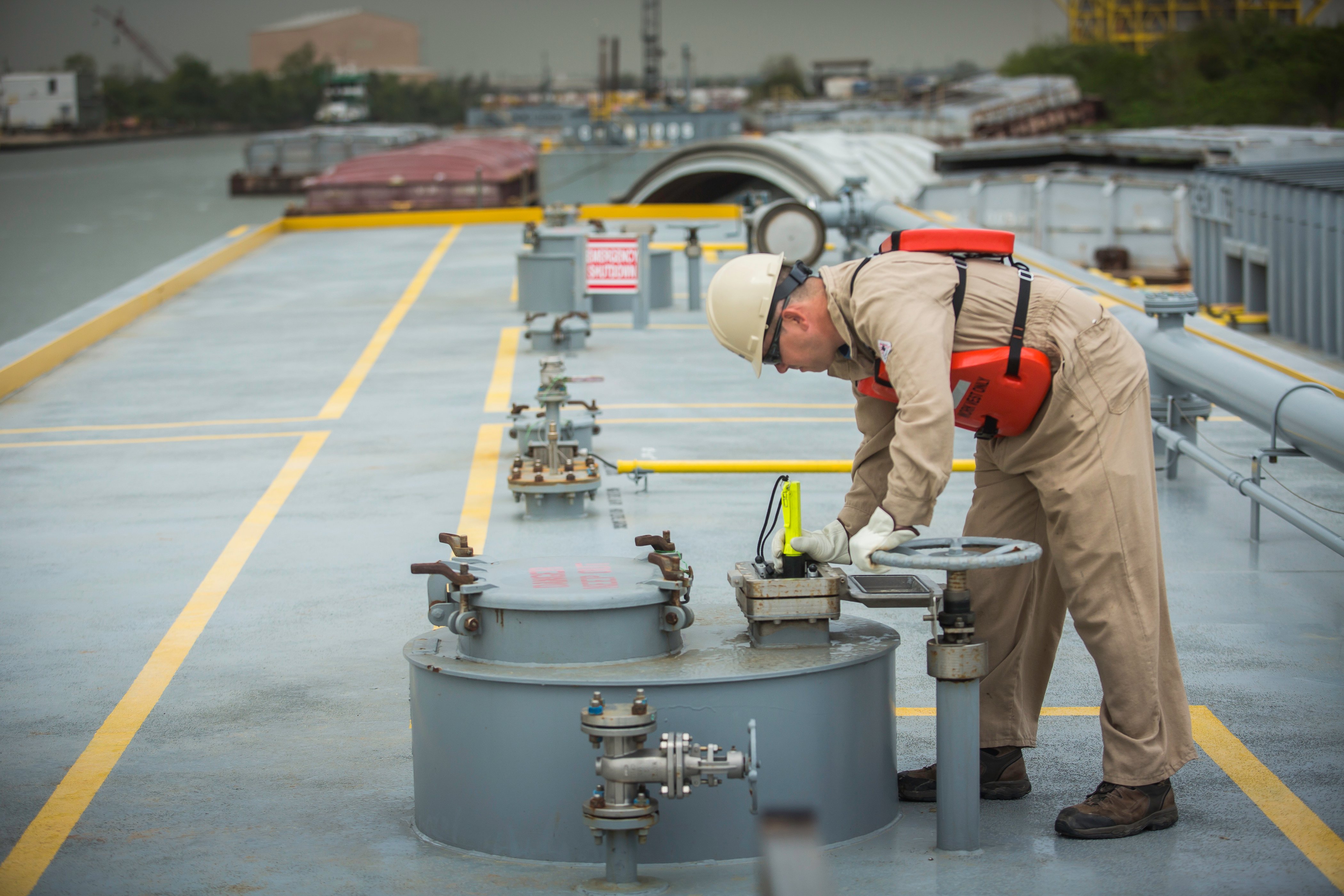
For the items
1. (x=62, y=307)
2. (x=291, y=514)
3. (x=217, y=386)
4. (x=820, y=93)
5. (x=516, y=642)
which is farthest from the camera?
(x=820, y=93)

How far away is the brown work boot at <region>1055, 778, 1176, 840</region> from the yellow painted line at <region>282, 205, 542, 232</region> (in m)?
22.0

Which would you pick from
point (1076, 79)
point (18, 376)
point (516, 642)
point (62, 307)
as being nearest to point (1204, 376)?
point (516, 642)

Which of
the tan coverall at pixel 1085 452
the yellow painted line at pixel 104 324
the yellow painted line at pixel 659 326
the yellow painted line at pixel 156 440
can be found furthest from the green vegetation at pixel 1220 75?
the tan coverall at pixel 1085 452

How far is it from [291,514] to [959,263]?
4636 mm

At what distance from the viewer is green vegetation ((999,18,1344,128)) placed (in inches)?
2598

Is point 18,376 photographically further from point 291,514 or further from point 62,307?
point 62,307

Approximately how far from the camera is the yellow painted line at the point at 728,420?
909 cm

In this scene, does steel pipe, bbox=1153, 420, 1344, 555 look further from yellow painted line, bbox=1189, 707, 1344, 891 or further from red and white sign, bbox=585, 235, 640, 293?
red and white sign, bbox=585, 235, 640, 293

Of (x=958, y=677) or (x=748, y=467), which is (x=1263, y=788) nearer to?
(x=958, y=677)

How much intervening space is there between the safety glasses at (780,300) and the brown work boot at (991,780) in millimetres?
1213

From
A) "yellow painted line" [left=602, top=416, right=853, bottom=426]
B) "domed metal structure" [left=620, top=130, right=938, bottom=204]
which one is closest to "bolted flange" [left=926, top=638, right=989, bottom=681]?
"yellow painted line" [left=602, top=416, right=853, bottom=426]

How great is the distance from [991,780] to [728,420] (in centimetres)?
574

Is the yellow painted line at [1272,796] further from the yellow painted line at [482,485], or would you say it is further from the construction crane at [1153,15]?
the construction crane at [1153,15]

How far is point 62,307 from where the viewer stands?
148 ft
